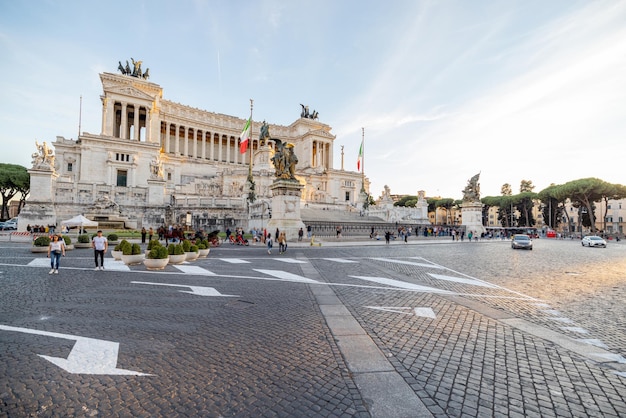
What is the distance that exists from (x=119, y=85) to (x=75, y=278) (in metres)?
67.0

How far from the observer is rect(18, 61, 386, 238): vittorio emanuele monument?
32719 mm

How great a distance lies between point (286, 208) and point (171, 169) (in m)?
50.9

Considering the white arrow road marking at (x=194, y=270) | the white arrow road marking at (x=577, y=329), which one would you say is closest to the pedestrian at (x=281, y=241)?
the white arrow road marking at (x=194, y=270)

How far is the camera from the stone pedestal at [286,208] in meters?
24.0

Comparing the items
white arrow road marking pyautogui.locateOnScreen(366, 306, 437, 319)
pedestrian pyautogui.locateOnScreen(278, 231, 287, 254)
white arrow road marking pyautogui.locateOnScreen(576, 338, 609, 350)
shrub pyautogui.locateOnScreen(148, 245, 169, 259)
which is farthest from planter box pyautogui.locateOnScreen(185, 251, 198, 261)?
white arrow road marking pyautogui.locateOnScreen(576, 338, 609, 350)

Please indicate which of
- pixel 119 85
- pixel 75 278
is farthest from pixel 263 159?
pixel 75 278

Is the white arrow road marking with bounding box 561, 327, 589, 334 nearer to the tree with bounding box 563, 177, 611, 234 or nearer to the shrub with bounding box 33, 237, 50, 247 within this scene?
the shrub with bounding box 33, 237, 50, 247

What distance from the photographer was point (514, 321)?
595 centimetres

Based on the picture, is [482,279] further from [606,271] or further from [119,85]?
[119,85]

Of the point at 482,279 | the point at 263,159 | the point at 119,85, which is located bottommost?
the point at 482,279

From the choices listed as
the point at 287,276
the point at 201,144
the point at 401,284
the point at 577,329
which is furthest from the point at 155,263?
the point at 201,144

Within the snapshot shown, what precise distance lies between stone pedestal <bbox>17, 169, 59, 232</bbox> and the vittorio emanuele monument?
8 cm

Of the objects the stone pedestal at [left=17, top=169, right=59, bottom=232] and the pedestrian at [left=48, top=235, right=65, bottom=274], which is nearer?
the pedestrian at [left=48, top=235, right=65, bottom=274]

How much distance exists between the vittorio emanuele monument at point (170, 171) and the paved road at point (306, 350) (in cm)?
1758
